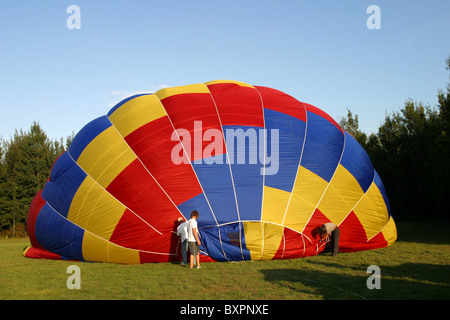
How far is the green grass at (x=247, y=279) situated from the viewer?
4.96 m

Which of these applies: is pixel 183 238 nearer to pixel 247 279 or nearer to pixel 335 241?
pixel 247 279


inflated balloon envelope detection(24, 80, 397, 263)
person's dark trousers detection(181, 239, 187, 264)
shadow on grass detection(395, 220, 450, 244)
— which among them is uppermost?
inflated balloon envelope detection(24, 80, 397, 263)

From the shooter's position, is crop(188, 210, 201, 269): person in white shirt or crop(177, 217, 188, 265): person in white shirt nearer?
crop(188, 210, 201, 269): person in white shirt

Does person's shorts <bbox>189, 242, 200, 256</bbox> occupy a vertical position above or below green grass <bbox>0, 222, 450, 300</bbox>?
above

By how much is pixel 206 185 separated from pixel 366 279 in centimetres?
338

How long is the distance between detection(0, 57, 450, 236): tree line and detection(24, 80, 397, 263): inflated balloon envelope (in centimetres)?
1619

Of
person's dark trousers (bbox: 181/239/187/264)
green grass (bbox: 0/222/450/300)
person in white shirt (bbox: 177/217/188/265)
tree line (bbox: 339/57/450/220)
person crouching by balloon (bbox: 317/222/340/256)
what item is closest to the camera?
green grass (bbox: 0/222/450/300)

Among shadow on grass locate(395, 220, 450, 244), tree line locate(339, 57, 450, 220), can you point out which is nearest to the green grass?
shadow on grass locate(395, 220, 450, 244)

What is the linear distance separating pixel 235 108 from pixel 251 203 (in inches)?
89.0

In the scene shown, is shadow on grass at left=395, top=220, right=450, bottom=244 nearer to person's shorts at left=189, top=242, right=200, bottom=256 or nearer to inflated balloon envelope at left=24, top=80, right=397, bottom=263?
inflated balloon envelope at left=24, top=80, right=397, bottom=263

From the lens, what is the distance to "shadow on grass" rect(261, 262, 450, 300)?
189 inches

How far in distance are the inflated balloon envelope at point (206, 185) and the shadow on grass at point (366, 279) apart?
136cm

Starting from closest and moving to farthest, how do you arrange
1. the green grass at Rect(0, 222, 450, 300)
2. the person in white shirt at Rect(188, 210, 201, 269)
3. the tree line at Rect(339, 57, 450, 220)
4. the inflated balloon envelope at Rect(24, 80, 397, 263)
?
1. the green grass at Rect(0, 222, 450, 300)
2. the person in white shirt at Rect(188, 210, 201, 269)
3. the inflated balloon envelope at Rect(24, 80, 397, 263)
4. the tree line at Rect(339, 57, 450, 220)
